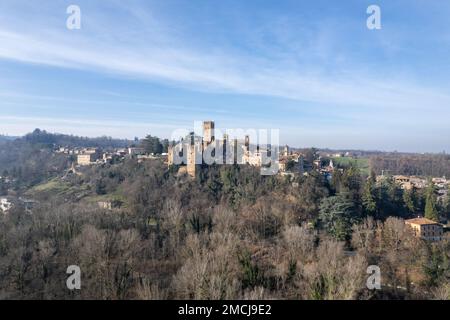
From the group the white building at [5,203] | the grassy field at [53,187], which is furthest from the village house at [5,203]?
the grassy field at [53,187]

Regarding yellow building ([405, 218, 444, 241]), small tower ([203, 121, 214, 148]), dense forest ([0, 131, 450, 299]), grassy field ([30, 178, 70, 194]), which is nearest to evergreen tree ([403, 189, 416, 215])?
dense forest ([0, 131, 450, 299])

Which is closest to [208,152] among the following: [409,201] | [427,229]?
[409,201]

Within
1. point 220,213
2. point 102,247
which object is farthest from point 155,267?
point 220,213

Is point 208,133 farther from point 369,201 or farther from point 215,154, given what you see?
point 369,201

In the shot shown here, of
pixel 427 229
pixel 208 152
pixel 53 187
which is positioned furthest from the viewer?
pixel 53 187

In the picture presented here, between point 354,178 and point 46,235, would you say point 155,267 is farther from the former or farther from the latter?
point 354,178

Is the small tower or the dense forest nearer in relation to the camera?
the dense forest

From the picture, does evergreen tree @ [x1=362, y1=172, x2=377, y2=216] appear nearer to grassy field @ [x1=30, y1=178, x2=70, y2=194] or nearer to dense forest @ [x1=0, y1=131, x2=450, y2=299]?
dense forest @ [x1=0, y1=131, x2=450, y2=299]
